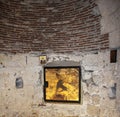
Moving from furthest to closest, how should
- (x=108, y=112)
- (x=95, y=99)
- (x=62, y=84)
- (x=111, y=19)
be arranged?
1. (x=62, y=84)
2. (x=95, y=99)
3. (x=108, y=112)
4. (x=111, y=19)

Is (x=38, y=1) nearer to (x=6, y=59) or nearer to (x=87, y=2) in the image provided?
(x=87, y=2)

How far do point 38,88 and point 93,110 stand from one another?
1327 millimetres

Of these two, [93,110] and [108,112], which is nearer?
[108,112]

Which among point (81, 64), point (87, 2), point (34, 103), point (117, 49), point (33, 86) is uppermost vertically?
point (87, 2)

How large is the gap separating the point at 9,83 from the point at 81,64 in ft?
5.54

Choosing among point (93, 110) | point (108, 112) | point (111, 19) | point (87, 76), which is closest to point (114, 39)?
point (111, 19)

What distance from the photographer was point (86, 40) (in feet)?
13.5

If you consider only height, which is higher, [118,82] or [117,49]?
[117,49]

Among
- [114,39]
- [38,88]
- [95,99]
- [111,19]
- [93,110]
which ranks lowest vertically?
[93,110]

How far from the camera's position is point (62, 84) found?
435 centimetres

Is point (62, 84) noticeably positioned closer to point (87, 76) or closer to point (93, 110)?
point (87, 76)

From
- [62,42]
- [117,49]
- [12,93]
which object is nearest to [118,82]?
[117,49]

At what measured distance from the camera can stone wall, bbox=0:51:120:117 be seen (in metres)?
4.05

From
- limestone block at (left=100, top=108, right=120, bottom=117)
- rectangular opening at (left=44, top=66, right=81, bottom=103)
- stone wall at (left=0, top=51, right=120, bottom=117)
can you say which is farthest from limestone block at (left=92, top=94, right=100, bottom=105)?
rectangular opening at (left=44, top=66, right=81, bottom=103)
